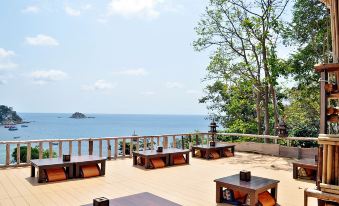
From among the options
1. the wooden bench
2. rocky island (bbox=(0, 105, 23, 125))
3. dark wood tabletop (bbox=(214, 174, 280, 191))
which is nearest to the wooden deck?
dark wood tabletop (bbox=(214, 174, 280, 191))

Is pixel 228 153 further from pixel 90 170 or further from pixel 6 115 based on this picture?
pixel 6 115

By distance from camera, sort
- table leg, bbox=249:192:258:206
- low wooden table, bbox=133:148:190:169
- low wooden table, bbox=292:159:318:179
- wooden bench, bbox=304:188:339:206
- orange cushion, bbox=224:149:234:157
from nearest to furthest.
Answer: wooden bench, bbox=304:188:339:206 → table leg, bbox=249:192:258:206 → low wooden table, bbox=292:159:318:179 → low wooden table, bbox=133:148:190:169 → orange cushion, bbox=224:149:234:157

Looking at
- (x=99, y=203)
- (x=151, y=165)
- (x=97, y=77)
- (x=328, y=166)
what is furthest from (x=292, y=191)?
(x=97, y=77)

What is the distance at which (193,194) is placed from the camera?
16.8 feet

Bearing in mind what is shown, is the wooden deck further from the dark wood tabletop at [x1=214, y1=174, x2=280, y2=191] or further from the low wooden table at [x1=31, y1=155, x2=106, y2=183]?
the dark wood tabletop at [x1=214, y1=174, x2=280, y2=191]

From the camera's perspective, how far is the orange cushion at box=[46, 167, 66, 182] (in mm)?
5848

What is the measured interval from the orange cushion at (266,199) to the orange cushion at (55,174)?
13.2ft

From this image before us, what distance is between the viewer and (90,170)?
6375 mm

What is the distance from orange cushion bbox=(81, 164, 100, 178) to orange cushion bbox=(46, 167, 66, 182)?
0.42 metres

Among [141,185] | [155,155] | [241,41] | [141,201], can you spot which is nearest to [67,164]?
[141,185]

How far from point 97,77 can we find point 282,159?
8653 centimetres

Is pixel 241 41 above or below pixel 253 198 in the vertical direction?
above

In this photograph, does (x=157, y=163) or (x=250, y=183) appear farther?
(x=157, y=163)

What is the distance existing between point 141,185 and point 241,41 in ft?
34.2
